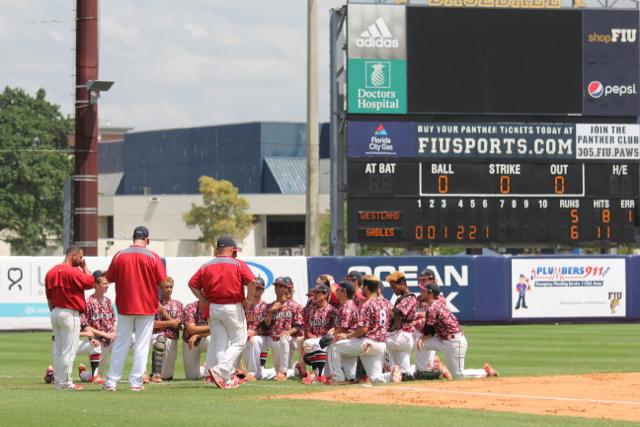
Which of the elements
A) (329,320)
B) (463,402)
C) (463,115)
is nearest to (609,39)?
(463,115)

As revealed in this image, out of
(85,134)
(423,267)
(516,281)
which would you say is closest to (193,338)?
(85,134)

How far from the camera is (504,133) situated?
3142cm

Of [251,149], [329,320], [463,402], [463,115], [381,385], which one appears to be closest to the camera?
[463,402]

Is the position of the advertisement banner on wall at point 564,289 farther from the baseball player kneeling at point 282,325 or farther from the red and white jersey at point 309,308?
the red and white jersey at point 309,308

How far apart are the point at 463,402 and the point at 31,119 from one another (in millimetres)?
65935

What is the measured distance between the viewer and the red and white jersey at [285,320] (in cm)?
1772

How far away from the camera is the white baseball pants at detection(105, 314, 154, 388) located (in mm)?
14703

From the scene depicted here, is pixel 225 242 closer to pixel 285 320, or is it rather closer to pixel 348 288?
pixel 348 288

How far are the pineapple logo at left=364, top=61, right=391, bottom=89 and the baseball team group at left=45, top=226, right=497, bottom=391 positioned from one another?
13.3 metres

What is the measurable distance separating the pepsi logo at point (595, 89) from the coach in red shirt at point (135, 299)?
1924 cm

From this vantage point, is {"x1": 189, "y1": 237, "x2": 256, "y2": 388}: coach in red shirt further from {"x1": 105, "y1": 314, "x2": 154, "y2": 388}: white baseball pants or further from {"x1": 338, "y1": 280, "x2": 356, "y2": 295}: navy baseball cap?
{"x1": 338, "y1": 280, "x2": 356, "y2": 295}: navy baseball cap

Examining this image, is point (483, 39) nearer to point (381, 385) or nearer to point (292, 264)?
point (292, 264)

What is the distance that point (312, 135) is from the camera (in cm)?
3438

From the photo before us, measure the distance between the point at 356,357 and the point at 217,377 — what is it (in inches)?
86.4
